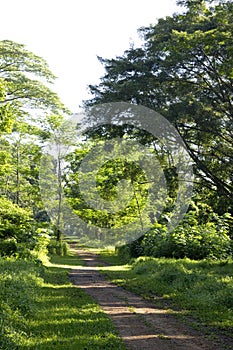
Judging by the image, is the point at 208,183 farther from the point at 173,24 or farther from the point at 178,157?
the point at 173,24

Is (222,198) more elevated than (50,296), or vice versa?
(222,198)

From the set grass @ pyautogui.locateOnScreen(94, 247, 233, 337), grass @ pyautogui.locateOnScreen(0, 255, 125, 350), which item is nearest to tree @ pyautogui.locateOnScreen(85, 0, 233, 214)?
grass @ pyautogui.locateOnScreen(94, 247, 233, 337)

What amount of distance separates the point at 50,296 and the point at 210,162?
12.4 m

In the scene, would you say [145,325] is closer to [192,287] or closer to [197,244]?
[192,287]

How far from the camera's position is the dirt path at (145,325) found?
300 inches

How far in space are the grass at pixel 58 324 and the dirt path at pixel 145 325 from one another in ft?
1.04

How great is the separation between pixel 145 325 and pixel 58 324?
1.91 meters

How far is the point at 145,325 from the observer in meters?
9.20

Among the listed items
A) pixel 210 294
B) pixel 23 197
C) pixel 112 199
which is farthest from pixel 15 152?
pixel 210 294

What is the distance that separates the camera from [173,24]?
761 inches

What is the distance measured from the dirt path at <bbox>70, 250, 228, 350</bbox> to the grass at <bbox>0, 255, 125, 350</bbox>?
0.32m

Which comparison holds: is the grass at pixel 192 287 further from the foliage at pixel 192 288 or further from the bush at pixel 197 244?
the bush at pixel 197 244

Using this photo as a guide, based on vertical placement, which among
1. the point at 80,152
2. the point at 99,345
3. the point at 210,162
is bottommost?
the point at 99,345

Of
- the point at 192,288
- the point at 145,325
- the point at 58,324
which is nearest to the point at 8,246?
the point at 192,288
